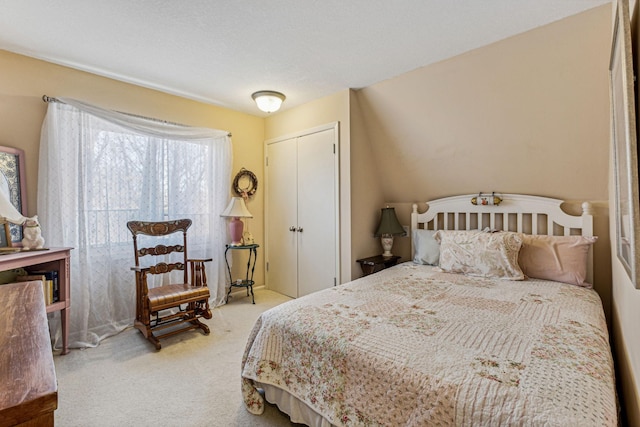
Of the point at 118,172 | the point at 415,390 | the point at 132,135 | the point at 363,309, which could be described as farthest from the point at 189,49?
the point at 415,390

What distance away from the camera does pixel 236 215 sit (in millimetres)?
3586

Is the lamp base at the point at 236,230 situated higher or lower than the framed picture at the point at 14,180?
lower

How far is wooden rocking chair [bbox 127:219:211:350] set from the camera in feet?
8.61

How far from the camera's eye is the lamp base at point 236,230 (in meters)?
3.70

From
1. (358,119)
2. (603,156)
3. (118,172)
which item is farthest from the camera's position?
(358,119)

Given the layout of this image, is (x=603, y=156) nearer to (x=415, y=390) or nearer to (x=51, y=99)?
(x=415, y=390)

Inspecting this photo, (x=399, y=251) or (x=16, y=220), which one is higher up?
(x=16, y=220)

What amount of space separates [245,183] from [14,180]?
2.21 meters

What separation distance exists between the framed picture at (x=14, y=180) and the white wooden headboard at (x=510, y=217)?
364cm

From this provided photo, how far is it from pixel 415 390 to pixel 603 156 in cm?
244

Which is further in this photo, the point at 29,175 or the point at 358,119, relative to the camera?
the point at 358,119

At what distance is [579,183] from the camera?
249 centimetres

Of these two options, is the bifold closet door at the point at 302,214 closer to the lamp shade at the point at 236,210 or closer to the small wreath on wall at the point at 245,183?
the small wreath on wall at the point at 245,183

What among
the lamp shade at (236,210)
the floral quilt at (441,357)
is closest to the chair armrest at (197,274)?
the lamp shade at (236,210)
